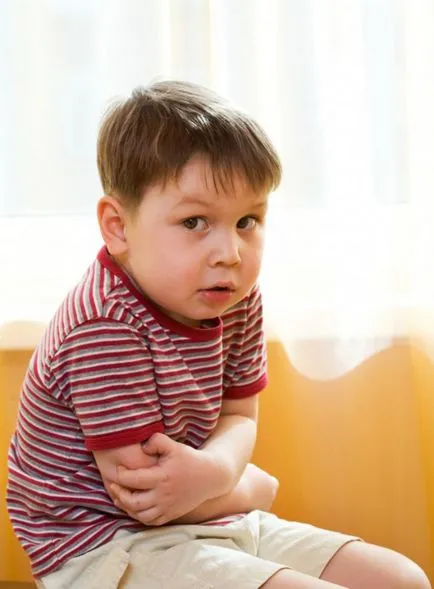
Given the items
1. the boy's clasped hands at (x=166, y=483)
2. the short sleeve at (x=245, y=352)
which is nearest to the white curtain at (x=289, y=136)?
the short sleeve at (x=245, y=352)

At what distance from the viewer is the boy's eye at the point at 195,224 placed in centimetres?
112

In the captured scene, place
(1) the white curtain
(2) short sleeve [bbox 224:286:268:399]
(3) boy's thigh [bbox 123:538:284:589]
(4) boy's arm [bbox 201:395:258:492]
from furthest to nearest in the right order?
(1) the white curtain
(2) short sleeve [bbox 224:286:268:399]
(4) boy's arm [bbox 201:395:258:492]
(3) boy's thigh [bbox 123:538:284:589]

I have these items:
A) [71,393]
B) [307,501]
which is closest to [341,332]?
A: [307,501]

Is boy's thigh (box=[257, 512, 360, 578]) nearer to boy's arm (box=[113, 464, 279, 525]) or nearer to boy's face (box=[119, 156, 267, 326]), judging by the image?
boy's arm (box=[113, 464, 279, 525])

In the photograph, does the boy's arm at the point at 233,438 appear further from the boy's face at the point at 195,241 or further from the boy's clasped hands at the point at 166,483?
the boy's face at the point at 195,241

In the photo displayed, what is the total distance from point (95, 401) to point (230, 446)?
0.20 meters

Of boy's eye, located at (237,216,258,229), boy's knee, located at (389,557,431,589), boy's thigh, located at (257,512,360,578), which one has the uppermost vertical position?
boy's eye, located at (237,216,258,229)

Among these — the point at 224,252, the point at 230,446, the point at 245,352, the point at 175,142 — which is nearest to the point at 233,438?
the point at 230,446

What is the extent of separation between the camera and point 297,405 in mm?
1515

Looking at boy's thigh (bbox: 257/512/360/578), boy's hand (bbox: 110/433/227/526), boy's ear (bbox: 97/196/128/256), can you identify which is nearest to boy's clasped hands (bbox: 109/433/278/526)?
boy's hand (bbox: 110/433/227/526)

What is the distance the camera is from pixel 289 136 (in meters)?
1.47

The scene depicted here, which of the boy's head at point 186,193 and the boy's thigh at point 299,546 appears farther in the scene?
the boy's thigh at point 299,546

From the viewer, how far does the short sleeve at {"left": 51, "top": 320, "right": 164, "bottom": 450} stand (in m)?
1.10

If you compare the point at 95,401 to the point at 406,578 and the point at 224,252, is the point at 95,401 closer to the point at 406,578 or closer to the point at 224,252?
the point at 224,252
